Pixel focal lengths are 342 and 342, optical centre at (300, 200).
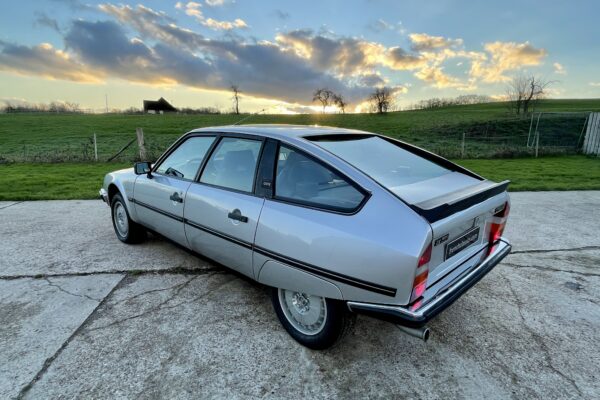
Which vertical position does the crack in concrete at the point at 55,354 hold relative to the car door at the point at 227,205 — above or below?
below

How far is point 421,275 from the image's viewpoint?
189 cm

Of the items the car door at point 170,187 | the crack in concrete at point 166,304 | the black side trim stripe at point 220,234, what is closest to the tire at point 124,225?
the car door at point 170,187

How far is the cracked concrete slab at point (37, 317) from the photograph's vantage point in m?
2.23

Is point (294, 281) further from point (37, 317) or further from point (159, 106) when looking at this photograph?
point (159, 106)

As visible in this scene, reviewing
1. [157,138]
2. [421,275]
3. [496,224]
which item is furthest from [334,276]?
[157,138]

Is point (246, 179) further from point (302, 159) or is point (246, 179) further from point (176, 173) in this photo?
point (176, 173)

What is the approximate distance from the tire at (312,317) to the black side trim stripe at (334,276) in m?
0.21

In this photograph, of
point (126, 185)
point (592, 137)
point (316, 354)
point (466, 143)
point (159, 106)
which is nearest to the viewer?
point (316, 354)

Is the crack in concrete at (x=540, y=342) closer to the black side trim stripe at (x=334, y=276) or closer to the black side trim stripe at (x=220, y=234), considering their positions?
the black side trim stripe at (x=334, y=276)

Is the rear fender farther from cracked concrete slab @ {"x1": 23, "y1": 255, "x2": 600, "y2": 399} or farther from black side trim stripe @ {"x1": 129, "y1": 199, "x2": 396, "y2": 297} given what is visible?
cracked concrete slab @ {"x1": 23, "y1": 255, "x2": 600, "y2": 399}

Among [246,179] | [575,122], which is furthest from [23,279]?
[575,122]

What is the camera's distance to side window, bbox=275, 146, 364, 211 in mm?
2148

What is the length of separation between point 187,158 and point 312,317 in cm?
204

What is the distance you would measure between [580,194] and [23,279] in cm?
991
